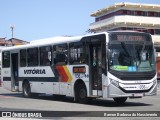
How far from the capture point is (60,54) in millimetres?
21219

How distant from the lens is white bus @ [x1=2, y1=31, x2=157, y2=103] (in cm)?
1759

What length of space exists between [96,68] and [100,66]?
38 centimetres

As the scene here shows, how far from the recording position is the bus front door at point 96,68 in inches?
721

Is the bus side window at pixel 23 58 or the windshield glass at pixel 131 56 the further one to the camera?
the bus side window at pixel 23 58

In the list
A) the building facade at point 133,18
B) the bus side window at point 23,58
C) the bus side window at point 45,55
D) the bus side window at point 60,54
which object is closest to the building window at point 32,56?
the bus side window at point 23,58

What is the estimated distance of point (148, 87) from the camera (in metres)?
18.0

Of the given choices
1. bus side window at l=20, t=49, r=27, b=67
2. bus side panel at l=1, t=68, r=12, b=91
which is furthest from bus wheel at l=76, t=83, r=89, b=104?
bus side panel at l=1, t=68, r=12, b=91

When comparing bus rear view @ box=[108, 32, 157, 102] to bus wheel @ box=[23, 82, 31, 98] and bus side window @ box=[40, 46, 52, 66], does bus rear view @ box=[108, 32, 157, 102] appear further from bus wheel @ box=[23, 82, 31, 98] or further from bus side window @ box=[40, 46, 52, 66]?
bus wheel @ box=[23, 82, 31, 98]

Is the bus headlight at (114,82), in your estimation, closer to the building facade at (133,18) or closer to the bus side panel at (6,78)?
the bus side panel at (6,78)

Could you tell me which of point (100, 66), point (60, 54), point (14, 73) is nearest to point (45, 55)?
point (60, 54)

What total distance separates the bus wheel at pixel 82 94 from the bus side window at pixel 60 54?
1657mm

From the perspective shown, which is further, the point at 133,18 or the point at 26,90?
the point at 133,18

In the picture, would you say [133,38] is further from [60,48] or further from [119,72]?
[60,48]

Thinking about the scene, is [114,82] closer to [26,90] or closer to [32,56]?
[32,56]
